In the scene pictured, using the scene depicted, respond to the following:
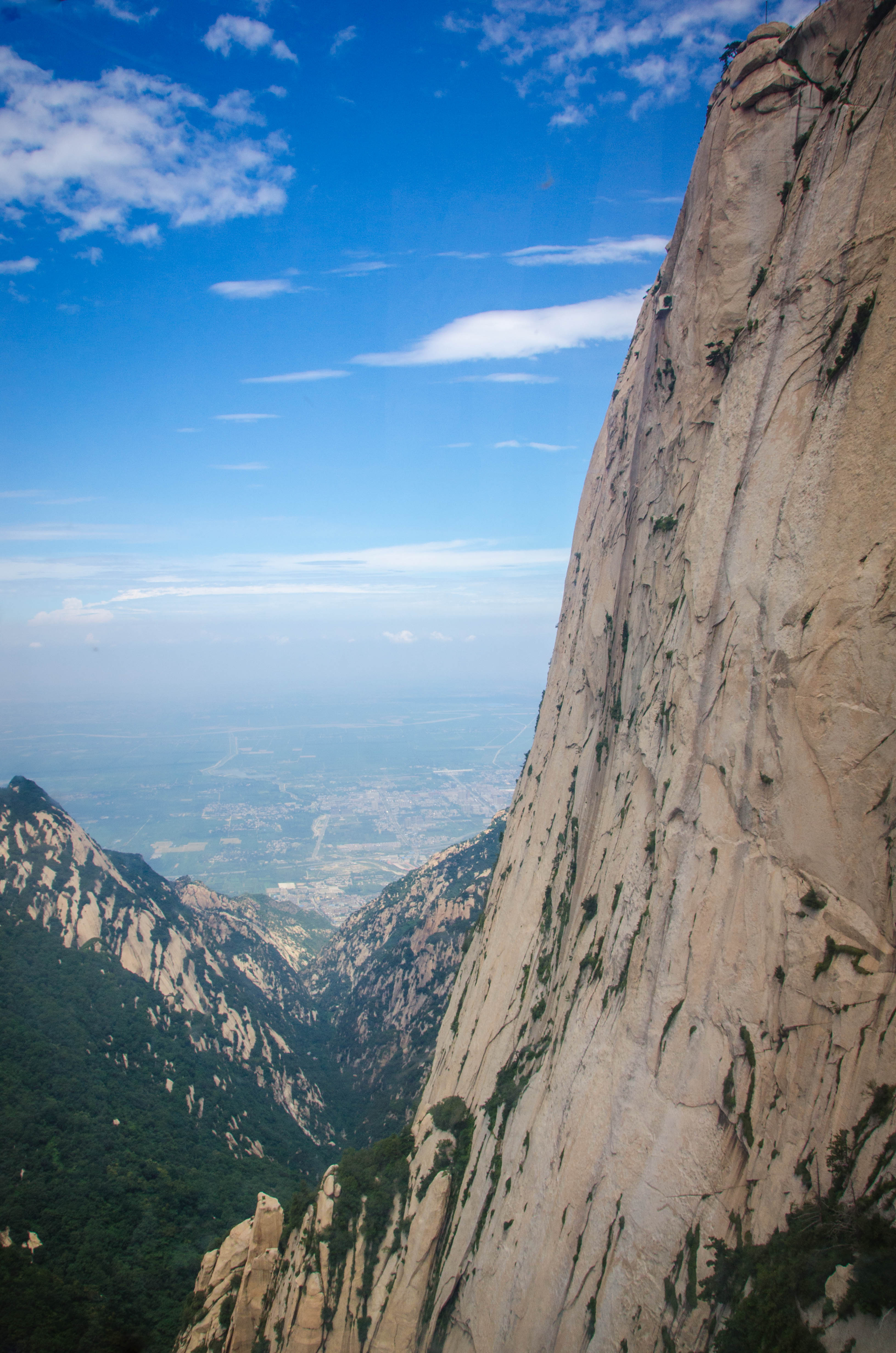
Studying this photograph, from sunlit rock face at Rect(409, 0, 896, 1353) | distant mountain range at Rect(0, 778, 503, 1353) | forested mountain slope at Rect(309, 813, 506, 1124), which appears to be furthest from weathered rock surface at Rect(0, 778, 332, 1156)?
sunlit rock face at Rect(409, 0, 896, 1353)

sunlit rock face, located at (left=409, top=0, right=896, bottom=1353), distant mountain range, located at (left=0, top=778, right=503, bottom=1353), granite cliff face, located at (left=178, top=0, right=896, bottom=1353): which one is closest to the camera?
granite cliff face, located at (left=178, top=0, right=896, bottom=1353)

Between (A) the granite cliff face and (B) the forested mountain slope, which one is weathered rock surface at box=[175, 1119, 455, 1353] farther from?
(B) the forested mountain slope

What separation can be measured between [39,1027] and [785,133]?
62.0 meters

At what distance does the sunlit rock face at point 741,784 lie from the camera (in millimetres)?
10188

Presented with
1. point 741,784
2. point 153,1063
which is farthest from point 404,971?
point 741,784

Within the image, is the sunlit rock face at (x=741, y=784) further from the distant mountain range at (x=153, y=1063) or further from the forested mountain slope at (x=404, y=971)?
the distant mountain range at (x=153, y=1063)

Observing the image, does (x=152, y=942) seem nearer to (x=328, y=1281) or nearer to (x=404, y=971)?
(x=404, y=971)

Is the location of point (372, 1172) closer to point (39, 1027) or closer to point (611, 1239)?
point (611, 1239)

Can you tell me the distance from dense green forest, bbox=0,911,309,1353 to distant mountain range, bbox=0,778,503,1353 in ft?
0.42

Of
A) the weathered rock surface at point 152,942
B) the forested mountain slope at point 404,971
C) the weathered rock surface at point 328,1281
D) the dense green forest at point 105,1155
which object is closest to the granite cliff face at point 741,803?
the weathered rock surface at point 328,1281

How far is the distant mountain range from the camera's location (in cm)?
3200

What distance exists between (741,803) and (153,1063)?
183 feet

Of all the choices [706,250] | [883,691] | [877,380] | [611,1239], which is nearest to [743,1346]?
[611,1239]

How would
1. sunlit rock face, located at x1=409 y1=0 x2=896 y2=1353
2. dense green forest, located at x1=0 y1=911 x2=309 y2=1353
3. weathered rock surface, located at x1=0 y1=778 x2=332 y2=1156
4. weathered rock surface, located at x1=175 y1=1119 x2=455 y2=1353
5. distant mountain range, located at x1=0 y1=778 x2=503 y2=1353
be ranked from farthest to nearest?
1. weathered rock surface, located at x1=0 y1=778 x2=332 y2=1156
2. distant mountain range, located at x1=0 y1=778 x2=503 y2=1353
3. dense green forest, located at x1=0 y1=911 x2=309 y2=1353
4. weathered rock surface, located at x1=175 y1=1119 x2=455 y2=1353
5. sunlit rock face, located at x1=409 y1=0 x2=896 y2=1353
